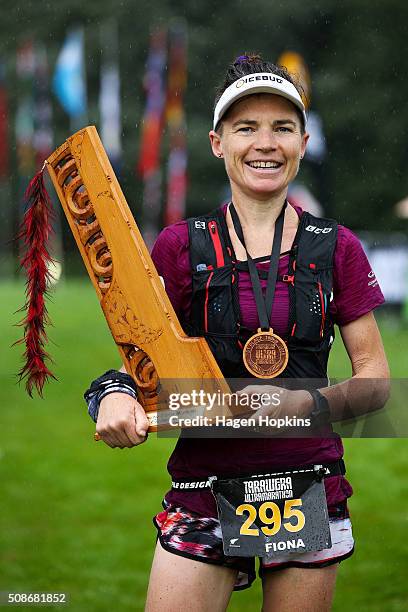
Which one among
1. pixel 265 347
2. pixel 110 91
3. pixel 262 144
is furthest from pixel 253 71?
pixel 110 91

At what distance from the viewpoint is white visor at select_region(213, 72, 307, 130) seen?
8.11 feet

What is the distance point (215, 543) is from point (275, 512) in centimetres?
15

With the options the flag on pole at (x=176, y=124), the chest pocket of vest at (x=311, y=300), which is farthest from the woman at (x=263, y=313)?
the flag on pole at (x=176, y=124)

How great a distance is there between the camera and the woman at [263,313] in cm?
245

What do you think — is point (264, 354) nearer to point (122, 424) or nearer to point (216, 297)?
point (216, 297)

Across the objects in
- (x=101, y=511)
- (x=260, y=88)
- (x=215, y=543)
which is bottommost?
(x=215, y=543)

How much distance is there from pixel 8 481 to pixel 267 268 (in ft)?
15.9

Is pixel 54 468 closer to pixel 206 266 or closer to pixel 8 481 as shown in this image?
pixel 8 481

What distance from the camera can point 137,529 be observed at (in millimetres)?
6000

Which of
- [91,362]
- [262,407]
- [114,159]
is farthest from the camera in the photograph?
[114,159]

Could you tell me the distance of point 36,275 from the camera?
102 inches

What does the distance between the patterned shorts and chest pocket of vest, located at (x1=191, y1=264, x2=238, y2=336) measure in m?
0.42

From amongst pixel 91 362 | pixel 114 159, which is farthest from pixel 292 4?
pixel 91 362

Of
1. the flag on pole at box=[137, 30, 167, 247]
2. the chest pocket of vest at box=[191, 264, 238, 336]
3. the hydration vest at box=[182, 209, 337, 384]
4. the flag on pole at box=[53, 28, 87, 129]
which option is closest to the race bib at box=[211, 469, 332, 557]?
the hydration vest at box=[182, 209, 337, 384]
